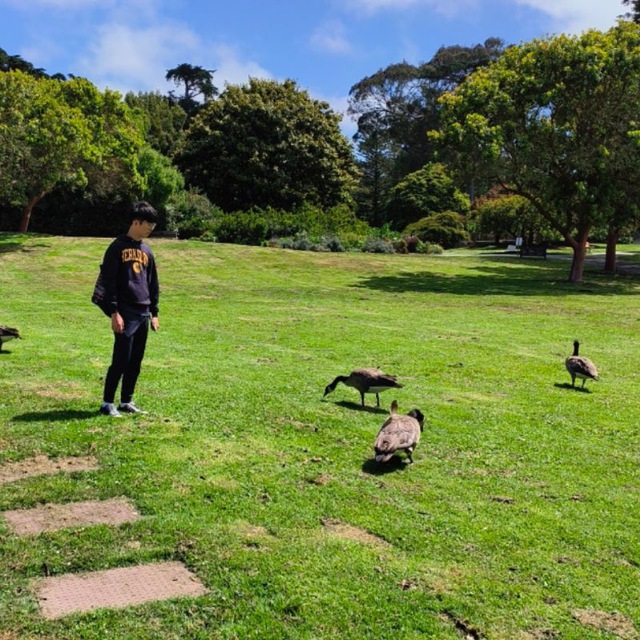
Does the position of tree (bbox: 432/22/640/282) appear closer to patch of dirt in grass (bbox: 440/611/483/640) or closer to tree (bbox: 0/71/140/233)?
tree (bbox: 0/71/140/233)

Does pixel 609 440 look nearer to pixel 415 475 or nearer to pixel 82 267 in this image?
pixel 415 475

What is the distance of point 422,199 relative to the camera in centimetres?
6038

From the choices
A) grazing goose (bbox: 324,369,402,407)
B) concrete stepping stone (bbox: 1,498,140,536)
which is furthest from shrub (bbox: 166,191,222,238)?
concrete stepping stone (bbox: 1,498,140,536)

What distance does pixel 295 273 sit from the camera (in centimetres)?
3030

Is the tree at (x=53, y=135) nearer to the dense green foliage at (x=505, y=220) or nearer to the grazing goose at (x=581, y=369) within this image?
the grazing goose at (x=581, y=369)

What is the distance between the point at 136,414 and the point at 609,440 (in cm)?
533

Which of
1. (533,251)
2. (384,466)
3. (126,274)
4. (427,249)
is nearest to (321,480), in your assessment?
(384,466)

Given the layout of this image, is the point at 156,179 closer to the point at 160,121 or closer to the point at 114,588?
the point at 160,121

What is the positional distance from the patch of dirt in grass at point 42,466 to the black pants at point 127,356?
1.43 m

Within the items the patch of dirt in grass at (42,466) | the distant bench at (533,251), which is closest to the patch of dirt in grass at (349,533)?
the patch of dirt in grass at (42,466)

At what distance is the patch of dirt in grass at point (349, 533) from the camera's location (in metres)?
4.79

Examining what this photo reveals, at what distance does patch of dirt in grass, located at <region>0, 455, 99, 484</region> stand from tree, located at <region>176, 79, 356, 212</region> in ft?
149

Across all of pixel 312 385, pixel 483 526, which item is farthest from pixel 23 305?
pixel 483 526

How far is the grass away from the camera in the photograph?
12.9ft
